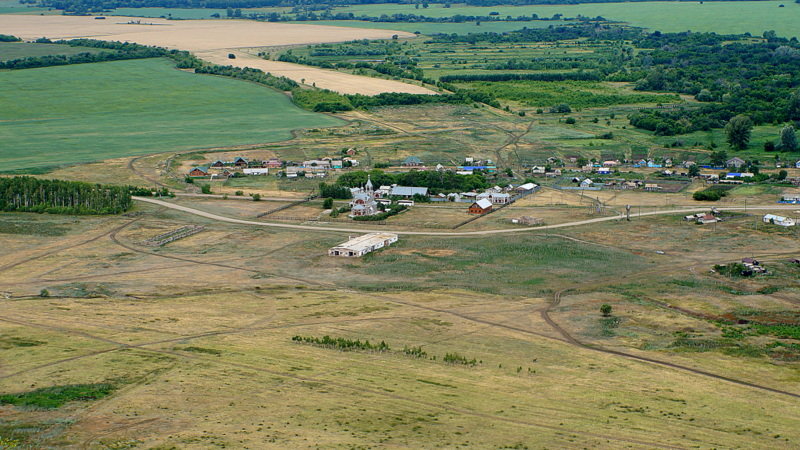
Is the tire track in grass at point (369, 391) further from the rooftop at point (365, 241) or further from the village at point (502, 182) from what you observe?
the village at point (502, 182)

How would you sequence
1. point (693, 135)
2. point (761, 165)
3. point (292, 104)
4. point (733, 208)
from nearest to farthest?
point (733, 208)
point (761, 165)
point (693, 135)
point (292, 104)

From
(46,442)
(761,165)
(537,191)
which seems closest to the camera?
(46,442)

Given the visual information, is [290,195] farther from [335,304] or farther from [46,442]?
[46,442]

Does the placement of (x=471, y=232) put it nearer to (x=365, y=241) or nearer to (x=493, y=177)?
(x=365, y=241)

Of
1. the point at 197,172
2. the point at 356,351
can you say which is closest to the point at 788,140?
the point at 197,172

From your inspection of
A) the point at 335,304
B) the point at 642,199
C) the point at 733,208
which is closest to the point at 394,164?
the point at 642,199

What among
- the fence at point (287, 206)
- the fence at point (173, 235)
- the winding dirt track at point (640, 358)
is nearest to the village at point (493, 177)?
the fence at point (287, 206)

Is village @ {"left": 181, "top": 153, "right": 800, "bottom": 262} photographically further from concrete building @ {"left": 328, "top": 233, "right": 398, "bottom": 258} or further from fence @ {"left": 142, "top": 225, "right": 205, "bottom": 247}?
fence @ {"left": 142, "top": 225, "right": 205, "bottom": 247}
